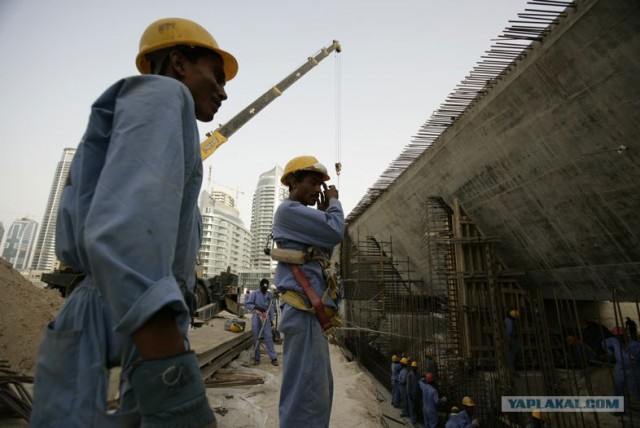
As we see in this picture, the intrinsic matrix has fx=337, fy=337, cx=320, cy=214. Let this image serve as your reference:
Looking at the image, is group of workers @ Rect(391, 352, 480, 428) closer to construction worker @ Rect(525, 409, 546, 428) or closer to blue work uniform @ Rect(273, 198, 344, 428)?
construction worker @ Rect(525, 409, 546, 428)

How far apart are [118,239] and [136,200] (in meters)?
0.10

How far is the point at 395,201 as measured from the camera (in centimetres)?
1255

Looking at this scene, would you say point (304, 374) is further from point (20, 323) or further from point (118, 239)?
point (20, 323)

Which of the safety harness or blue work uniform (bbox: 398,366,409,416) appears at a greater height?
the safety harness

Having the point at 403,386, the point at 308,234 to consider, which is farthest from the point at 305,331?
the point at 403,386

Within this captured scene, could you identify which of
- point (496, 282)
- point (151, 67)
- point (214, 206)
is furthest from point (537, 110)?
point (214, 206)

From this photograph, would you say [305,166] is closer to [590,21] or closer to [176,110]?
[176,110]

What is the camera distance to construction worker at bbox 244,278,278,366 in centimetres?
825

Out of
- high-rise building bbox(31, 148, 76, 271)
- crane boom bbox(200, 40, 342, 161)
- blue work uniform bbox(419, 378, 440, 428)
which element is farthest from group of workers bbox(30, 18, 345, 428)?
high-rise building bbox(31, 148, 76, 271)

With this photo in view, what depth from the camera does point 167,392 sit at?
0.74 m

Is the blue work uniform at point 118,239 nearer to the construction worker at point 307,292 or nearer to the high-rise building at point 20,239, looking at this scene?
the construction worker at point 307,292

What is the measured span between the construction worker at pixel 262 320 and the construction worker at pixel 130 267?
7729 millimetres

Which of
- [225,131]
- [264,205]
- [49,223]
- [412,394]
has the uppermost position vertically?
[264,205]

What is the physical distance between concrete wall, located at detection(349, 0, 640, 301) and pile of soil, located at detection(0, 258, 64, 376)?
8623 millimetres
